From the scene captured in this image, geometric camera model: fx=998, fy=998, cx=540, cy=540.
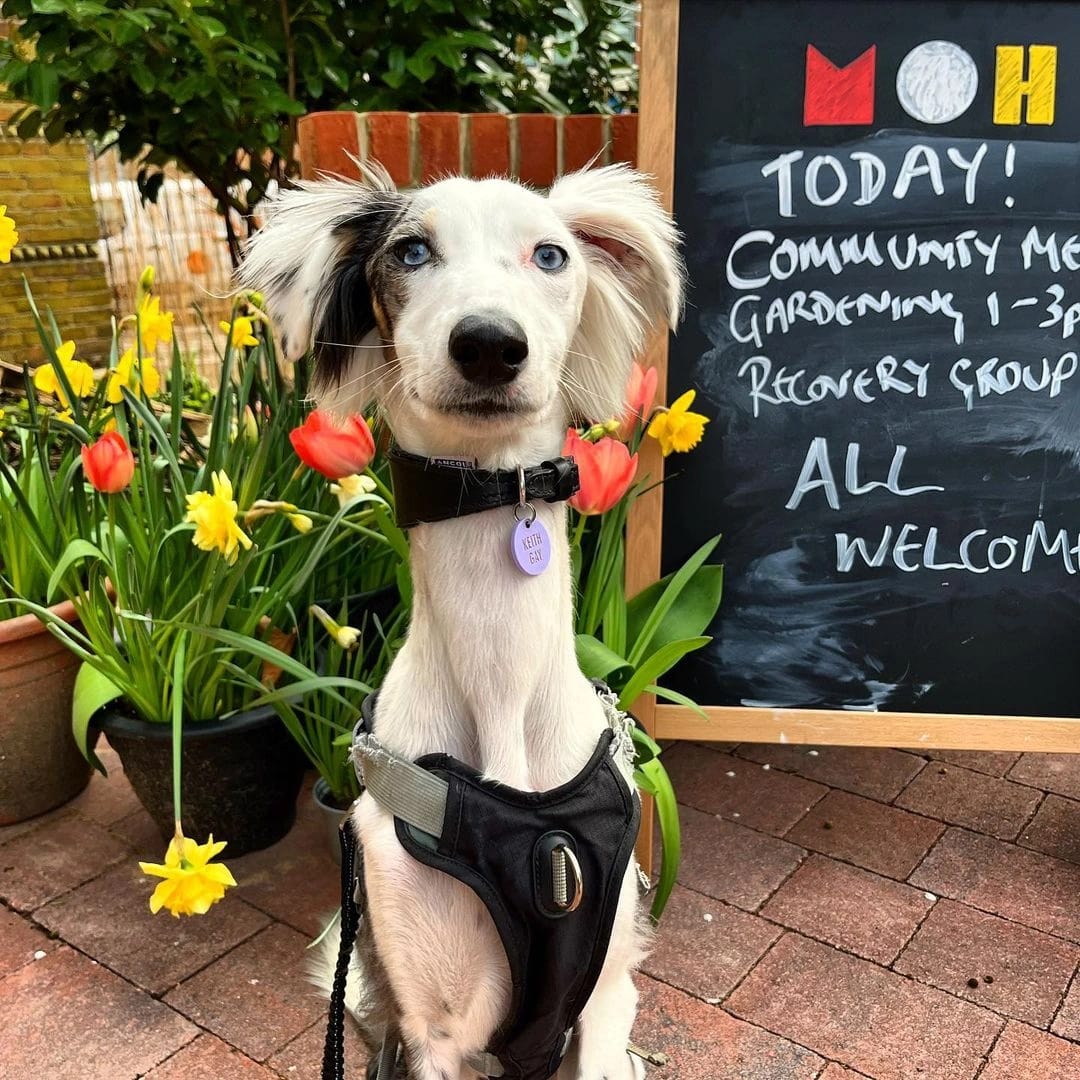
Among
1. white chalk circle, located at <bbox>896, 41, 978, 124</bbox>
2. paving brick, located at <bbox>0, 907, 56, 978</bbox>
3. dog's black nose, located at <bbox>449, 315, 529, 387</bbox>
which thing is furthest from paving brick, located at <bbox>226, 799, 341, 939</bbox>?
white chalk circle, located at <bbox>896, 41, 978, 124</bbox>

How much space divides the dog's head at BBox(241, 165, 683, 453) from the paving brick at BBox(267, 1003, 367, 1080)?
1264mm

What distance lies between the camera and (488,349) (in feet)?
3.49

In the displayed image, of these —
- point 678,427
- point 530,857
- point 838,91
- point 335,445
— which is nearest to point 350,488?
point 335,445

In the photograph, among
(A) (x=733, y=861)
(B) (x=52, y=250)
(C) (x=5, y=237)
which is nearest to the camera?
(C) (x=5, y=237)

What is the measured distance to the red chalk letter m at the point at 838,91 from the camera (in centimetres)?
196

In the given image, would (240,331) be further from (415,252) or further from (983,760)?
(983,760)

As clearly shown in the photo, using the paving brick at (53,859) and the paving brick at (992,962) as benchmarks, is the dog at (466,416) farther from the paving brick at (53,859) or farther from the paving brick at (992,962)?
the paving brick at (53,859)

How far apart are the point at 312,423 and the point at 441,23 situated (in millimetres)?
1735

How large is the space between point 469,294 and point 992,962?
1865mm

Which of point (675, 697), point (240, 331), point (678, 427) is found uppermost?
point (240, 331)

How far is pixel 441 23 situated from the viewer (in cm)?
288

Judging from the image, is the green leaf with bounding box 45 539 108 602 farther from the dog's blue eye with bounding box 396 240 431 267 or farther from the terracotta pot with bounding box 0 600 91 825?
the dog's blue eye with bounding box 396 240 431 267

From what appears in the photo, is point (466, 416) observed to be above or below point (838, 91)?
below

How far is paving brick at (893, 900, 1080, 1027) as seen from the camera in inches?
79.6
